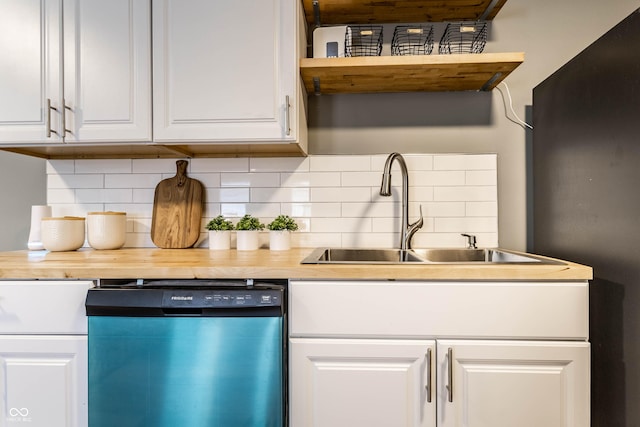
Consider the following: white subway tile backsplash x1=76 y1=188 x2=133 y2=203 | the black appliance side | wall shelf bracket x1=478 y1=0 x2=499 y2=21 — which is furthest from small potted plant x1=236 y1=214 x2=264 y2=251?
wall shelf bracket x1=478 y1=0 x2=499 y2=21

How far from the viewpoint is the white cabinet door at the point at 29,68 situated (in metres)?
1.47

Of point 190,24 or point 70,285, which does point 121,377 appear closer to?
point 70,285

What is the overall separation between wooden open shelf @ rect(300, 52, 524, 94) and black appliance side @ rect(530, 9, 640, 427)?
26cm

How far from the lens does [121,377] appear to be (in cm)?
111

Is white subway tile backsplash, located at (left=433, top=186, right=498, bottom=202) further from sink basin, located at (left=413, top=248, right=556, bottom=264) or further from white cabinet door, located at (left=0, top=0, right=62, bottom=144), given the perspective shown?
white cabinet door, located at (left=0, top=0, right=62, bottom=144)

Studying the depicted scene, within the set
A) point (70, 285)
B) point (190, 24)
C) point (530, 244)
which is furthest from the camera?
point (530, 244)

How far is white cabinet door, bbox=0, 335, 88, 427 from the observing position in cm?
114

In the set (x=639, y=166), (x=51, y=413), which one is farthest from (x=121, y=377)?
(x=639, y=166)

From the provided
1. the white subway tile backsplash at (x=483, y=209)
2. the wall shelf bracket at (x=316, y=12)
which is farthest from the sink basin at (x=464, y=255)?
A: the wall shelf bracket at (x=316, y=12)

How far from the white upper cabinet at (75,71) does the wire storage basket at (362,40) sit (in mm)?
775

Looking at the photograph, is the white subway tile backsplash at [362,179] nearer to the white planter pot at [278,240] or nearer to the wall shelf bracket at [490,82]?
the white planter pot at [278,240]

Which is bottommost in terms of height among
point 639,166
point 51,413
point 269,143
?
point 51,413

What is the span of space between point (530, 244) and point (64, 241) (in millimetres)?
2013

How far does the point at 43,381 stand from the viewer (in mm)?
1146
